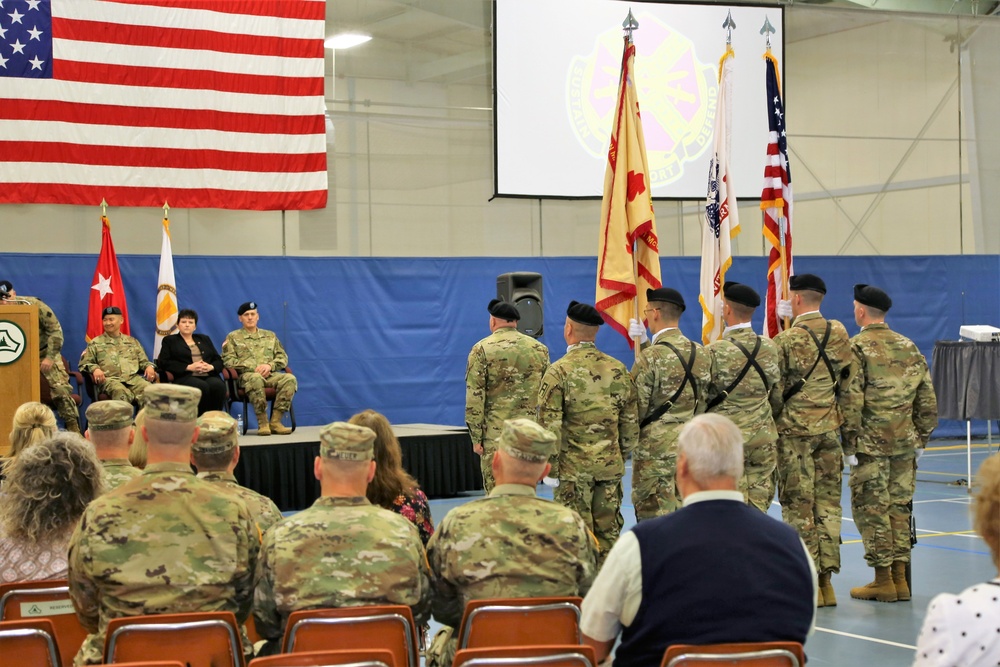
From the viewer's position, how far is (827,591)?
19.8 ft

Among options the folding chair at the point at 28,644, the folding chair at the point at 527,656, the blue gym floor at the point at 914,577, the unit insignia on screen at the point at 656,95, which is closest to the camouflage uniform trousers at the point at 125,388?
the blue gym floor at the point at 914,577

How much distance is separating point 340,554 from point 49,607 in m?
1.04

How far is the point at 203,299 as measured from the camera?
1162 centimetres

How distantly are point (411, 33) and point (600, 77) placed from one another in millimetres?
2343

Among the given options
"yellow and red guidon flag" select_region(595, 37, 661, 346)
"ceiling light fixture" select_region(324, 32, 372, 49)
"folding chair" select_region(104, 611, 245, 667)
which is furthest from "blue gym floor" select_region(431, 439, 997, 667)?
"ceiling light fixture" select_region(324, 32, 372, 49)

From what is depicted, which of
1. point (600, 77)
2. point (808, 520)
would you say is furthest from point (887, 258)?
point (808, 520)

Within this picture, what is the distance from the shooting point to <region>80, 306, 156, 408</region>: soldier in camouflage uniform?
32.0 feet

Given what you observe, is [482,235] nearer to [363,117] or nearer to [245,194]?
[363,117]

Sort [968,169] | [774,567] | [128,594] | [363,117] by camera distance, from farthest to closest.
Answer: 1. [968,169]
2. [363,117]
3. [128,594]
4. [774,567]

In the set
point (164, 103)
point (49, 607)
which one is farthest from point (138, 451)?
point (164, 103)

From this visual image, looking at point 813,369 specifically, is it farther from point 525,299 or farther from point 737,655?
point 525,299

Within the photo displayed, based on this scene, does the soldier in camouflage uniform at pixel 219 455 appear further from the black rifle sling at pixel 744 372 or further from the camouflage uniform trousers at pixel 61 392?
the camouflage uniform trousers at pixel 61 392

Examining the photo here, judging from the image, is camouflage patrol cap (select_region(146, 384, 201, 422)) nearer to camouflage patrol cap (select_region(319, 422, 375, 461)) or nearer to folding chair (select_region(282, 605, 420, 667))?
camouflage patrol cap (select_region(319, 422, 375, 461))

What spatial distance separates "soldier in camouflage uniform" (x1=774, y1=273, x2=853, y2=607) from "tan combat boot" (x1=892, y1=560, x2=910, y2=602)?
0.38m
